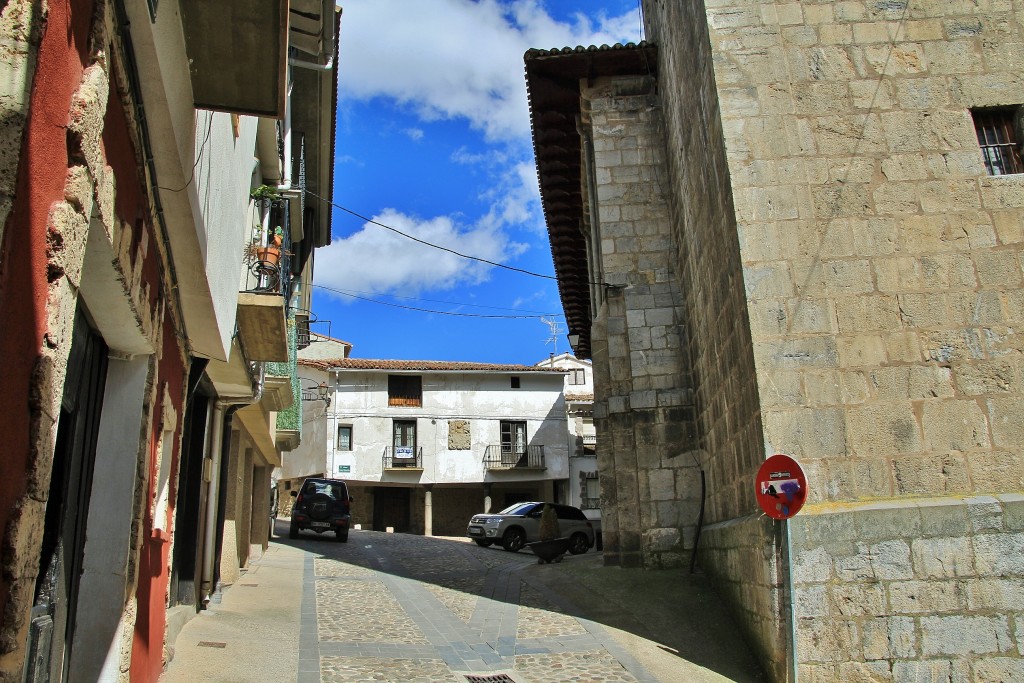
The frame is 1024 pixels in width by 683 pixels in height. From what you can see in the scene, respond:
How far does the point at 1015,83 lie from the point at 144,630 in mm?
9258

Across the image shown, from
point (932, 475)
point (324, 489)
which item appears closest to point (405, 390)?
point (324, 489)

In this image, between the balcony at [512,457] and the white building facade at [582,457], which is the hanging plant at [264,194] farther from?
the balcony at [512,457]

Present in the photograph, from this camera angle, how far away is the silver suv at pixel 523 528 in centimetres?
1964

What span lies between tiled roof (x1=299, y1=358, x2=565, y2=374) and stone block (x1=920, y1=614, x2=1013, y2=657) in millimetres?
27583

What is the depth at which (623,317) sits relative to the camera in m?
12.1

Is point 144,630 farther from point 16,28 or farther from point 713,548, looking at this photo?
point 713,548

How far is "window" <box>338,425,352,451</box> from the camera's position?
32938mm

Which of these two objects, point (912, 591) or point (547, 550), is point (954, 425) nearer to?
point (912, 591)

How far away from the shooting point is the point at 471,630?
28.8 feet

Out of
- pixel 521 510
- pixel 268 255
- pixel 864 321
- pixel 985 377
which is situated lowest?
pixel 521 510

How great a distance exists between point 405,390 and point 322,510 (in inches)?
511

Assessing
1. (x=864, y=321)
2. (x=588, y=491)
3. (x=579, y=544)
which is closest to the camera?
(x=864, y=321)

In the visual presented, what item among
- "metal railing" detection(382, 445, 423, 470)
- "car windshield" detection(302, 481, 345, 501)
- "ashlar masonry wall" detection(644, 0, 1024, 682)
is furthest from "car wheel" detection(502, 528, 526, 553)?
"metal railing" detection(382, 445, 423, 470)

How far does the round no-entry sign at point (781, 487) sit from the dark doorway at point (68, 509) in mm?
5047
